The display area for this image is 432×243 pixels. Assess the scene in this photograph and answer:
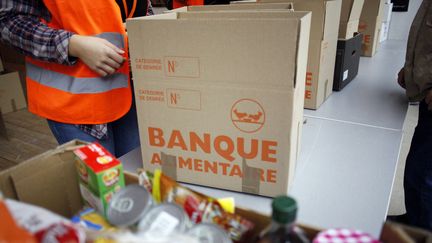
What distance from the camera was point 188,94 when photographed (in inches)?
28.9

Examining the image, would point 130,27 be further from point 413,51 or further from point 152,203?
point 413,51

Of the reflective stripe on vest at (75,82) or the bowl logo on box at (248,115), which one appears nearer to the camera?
the bowl logo on box at (248,115)

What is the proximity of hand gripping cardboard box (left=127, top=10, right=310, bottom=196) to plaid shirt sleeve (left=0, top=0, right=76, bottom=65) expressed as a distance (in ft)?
0.76

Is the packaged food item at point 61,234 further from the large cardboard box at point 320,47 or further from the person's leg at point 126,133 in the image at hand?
the large cardboard box at point 320,47

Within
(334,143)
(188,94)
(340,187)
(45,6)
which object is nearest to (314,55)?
(334,143)

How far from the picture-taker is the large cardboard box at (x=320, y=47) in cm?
115

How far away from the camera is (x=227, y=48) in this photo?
67cm

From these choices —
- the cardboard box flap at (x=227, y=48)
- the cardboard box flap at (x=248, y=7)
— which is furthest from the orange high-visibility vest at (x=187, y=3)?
the cardboard box flap at (x=227, y=48)

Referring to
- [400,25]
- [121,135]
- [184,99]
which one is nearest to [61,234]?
[184,99]

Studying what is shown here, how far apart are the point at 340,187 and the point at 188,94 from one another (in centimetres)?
45

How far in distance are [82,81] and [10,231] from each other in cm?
62

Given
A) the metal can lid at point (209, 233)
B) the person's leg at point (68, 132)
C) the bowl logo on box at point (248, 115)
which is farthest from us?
the person's leg at point (68, 132)

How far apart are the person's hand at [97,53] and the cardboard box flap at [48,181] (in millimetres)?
311

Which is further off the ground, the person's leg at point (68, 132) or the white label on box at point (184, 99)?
the white label on box at point (184, 99)
